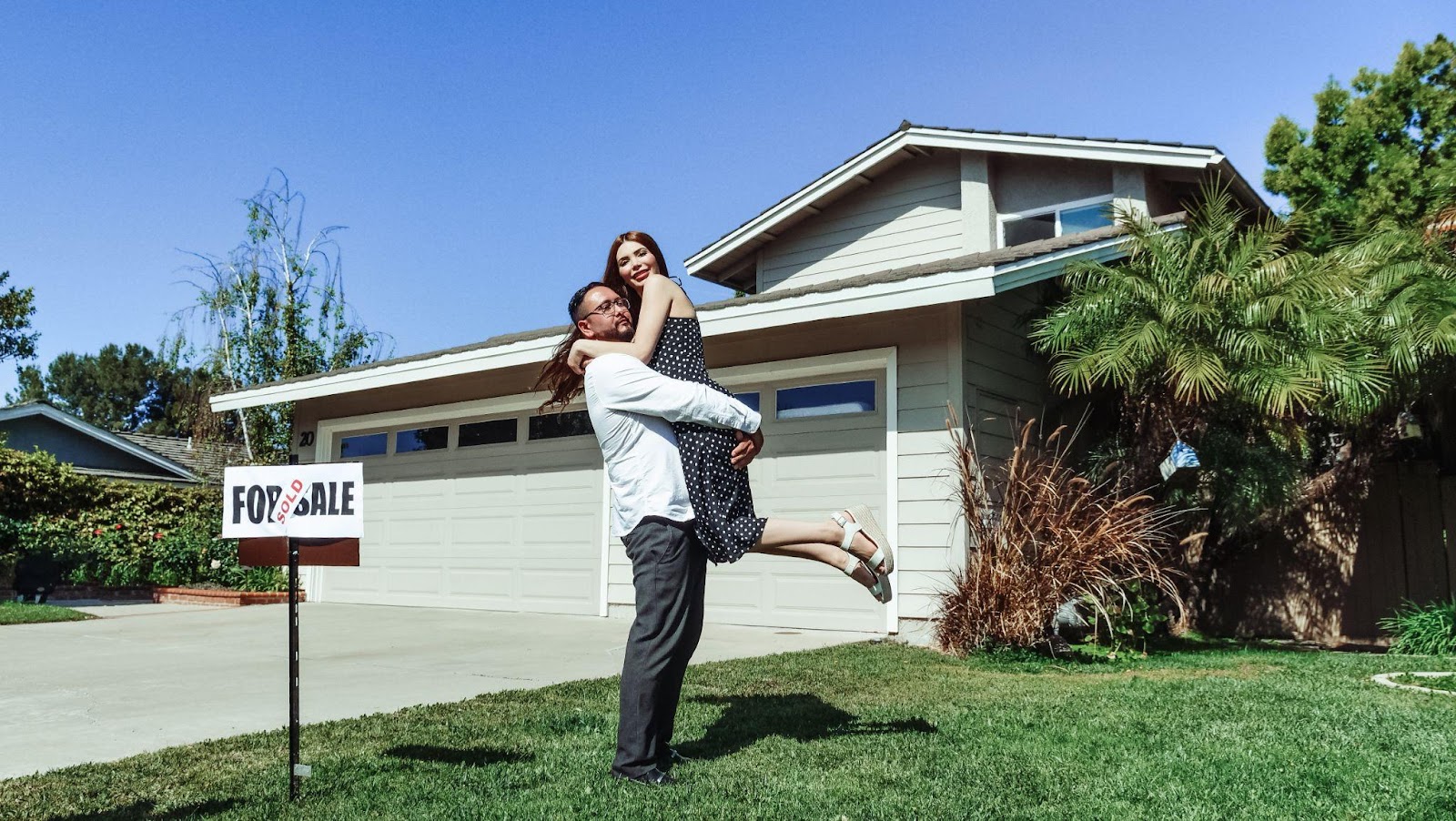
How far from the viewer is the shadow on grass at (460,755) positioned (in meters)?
3.60

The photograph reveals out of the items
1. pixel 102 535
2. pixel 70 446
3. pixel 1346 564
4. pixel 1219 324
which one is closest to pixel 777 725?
pixel 1219 324

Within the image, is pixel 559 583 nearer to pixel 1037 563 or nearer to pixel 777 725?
pixel 1037 563

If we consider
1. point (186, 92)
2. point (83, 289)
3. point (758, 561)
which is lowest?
point (758, 561)

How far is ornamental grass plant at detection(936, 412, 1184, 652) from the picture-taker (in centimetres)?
670

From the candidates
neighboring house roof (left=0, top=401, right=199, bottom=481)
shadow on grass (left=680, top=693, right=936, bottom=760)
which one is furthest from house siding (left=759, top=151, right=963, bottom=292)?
neighboring house roof (left=0, top=401, right=199, bottom=481)

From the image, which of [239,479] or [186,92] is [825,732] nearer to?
[239,479]

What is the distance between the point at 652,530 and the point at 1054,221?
913 cm

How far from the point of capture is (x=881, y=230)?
12.2 m

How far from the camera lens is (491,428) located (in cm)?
1104

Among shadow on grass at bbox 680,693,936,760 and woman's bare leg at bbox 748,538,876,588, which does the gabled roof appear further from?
woman's bare leg at bbox 748,538,876,588

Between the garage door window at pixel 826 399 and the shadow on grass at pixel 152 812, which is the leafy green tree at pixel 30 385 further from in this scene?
the shadow on grass at pixel 152 812

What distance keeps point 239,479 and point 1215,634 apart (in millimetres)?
9484

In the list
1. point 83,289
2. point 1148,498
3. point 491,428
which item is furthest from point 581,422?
point 83,289

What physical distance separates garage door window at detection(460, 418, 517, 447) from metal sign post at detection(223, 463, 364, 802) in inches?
298
